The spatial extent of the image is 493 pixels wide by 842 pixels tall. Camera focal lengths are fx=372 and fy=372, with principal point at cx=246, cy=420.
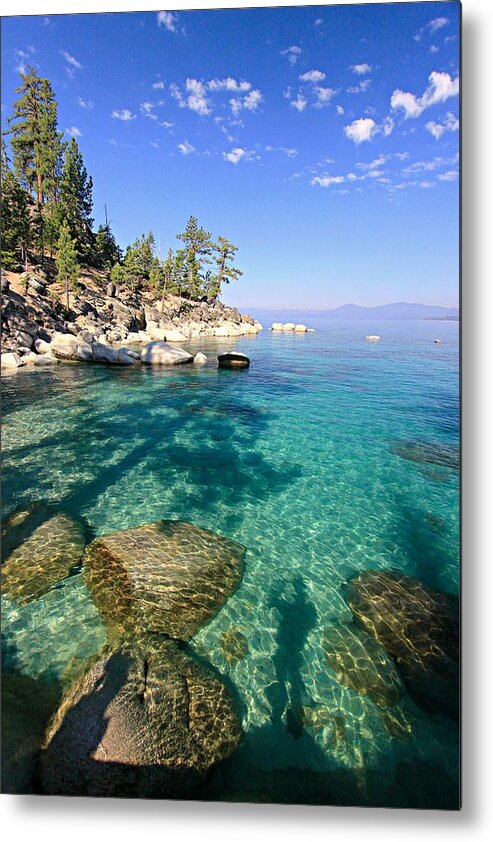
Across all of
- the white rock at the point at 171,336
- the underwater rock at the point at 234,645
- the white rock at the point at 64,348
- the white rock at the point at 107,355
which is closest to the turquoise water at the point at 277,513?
the underwater rock at the point at 234,645

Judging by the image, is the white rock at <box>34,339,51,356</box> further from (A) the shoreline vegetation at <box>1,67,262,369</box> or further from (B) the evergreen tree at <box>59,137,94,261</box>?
→ (B) the evergreen tree at <box>59,137,94,261</box>

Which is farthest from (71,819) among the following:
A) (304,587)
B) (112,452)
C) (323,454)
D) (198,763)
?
(323,454)

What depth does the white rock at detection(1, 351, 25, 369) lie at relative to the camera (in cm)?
1783

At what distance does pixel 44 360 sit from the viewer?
20203 millimetres

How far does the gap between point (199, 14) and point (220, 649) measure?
7608 millimetres

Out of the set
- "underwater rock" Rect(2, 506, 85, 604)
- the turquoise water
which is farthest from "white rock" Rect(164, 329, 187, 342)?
"underwater rock" Rect(2, 506, 85, 604)

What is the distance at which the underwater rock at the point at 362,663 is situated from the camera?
4.05 meters

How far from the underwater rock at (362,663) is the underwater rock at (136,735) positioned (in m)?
1.34

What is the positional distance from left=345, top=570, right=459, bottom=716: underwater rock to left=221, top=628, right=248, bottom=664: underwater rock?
1597 millimetres

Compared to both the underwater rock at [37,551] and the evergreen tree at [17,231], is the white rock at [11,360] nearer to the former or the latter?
Answer: the evergreen tree at [17,231]

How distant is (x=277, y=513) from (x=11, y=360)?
674 inches

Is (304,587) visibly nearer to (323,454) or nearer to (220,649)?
(220,649)

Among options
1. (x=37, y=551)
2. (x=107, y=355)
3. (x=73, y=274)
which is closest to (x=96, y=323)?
(x=73, y=274)

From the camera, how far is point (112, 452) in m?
10.1
